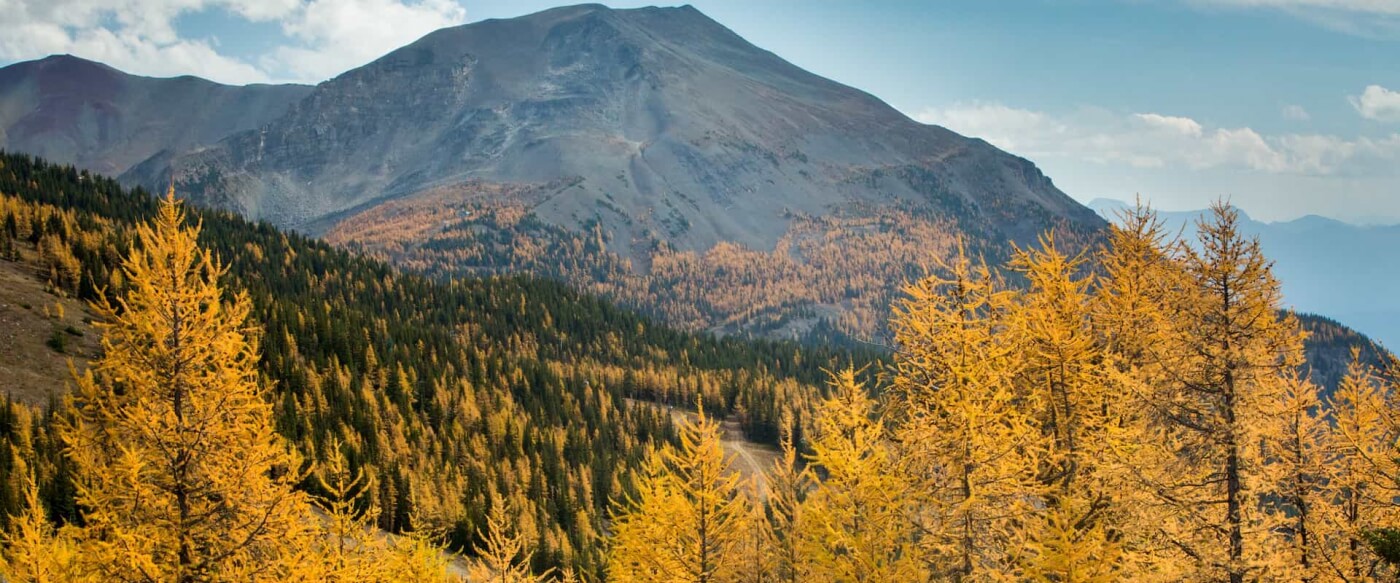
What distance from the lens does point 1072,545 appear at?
17703 millimetres

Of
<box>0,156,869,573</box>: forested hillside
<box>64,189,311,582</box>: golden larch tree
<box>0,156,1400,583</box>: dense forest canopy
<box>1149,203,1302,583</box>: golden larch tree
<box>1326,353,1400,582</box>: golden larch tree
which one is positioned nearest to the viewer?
<box>64,189,311,582</box>: golden larch tree

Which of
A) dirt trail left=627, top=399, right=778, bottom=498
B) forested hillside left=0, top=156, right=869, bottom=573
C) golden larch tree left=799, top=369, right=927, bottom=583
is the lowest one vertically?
dirt trail left=627, top=399, right=778, bottom=498

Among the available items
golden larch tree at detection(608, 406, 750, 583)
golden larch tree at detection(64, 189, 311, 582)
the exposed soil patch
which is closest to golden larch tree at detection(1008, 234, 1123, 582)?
golden larch tree at detection(608, 406, 750, 583)

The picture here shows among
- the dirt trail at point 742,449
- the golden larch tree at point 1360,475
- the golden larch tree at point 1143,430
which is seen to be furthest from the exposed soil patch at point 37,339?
the dirt trail at point 742,449

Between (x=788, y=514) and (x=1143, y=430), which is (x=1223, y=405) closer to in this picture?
(x=1143, y=430)

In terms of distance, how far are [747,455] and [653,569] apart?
102 metres

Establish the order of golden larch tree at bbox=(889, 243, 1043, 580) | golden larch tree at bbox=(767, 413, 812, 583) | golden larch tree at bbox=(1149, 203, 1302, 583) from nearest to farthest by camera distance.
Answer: golden larch tree at bbox=(1149, 203, 1302, 583) → golden larch tree at bbox=(889, 243, 1043, 580) → golden larch tree at bbox=(767, 413, 812, 583)

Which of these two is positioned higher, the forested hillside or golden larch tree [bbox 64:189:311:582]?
golden larch tree [bbox 64:189:311:582]

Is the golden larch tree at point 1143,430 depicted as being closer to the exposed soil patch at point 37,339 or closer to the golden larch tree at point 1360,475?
the golden larch tree at point 1360,475

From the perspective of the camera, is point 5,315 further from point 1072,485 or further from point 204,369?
point 1072,485

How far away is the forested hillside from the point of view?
73.8 m

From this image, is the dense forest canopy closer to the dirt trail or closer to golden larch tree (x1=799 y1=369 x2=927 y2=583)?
golden larch tree (x1=799 y1=369 x2=927 y2=583)

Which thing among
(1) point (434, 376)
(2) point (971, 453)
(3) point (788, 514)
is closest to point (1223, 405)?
(2) point (971, 453)

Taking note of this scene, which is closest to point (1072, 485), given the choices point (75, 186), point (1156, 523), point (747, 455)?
point (1156, 523)
